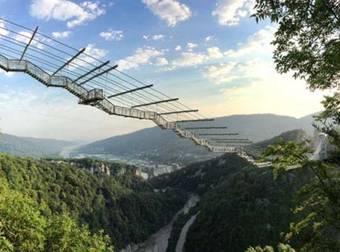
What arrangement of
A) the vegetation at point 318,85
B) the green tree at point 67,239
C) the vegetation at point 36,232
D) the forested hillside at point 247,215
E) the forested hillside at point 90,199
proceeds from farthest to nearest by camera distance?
the forested hillside at point 90,199 < the forested hillside at point 247,215 < the green tree at point 67,239 < the vegetation at point 36,232 < the vegetation at point 318,85

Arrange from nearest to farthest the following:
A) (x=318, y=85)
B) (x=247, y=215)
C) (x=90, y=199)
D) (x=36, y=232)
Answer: (x=318, y=85) < (x=36, y=232) < (x=247, y=215) < (x=90, y=199)

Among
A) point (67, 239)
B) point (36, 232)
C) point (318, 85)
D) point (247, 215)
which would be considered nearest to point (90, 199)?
point (247, 215)

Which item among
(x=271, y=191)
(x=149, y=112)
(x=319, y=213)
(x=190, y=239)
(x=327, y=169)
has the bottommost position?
(x=190, y=239)

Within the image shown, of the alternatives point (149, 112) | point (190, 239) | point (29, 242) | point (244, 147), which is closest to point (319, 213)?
point (29, 242)

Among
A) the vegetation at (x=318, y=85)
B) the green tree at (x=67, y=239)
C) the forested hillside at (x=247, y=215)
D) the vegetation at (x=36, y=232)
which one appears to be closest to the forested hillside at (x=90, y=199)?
the forested hillside at (x=247, y=215)

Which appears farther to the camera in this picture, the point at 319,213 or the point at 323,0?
the point at 319,213

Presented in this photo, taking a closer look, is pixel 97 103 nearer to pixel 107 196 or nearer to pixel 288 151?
pixel 288 151

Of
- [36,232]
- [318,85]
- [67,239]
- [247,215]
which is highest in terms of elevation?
[318,85]

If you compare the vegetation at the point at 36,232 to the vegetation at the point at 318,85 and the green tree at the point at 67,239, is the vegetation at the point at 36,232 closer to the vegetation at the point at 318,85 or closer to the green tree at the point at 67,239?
the green tree at the point at 67,239

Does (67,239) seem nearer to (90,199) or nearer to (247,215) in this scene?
(247,215)
